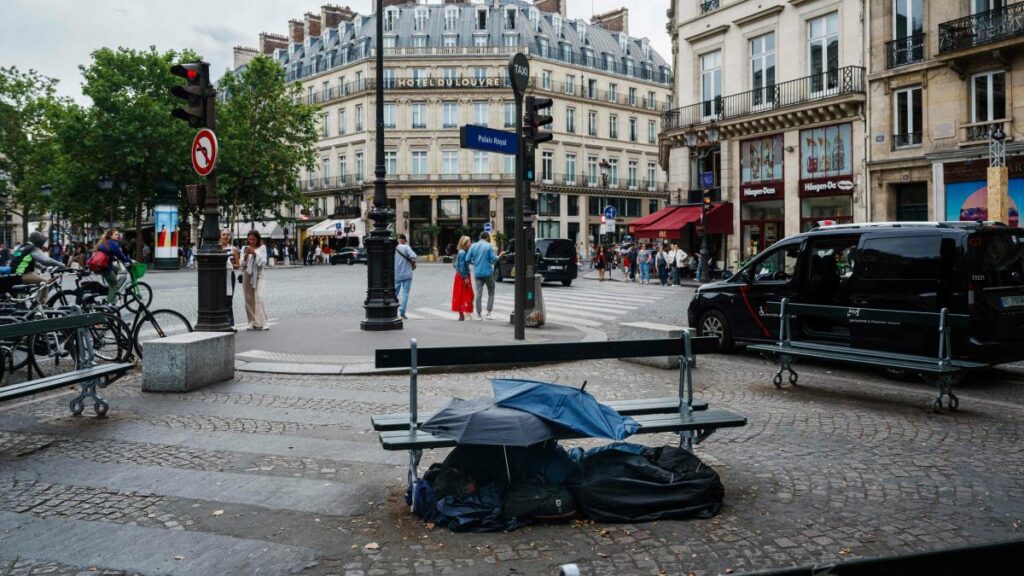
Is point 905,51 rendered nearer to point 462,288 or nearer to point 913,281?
point 462,288

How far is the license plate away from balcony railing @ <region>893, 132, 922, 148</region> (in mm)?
18917

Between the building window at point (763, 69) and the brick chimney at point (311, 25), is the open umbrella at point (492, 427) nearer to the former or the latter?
the building window at point (763, 69)

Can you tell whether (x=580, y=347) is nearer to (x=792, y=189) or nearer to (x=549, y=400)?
(x=549, y=400)

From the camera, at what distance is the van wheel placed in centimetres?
1167

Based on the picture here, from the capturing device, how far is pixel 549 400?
14.3 feet

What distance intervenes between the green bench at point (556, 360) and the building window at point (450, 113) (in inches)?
2346

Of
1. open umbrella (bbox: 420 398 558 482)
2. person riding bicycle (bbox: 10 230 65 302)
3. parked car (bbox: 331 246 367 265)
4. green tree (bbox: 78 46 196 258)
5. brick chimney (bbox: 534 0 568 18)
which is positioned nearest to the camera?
open umbrella (bbox: 420 398 558 482)

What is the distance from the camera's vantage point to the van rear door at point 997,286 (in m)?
8.67

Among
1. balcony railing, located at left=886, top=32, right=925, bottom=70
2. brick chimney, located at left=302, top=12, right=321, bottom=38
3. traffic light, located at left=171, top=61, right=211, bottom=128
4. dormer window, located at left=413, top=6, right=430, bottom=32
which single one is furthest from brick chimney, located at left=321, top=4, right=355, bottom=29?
traffic light, located at left=171, top=61, right=211, bottom=128

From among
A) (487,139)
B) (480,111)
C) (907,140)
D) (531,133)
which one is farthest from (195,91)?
(480,111)

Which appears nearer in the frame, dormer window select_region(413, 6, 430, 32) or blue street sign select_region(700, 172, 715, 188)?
blue street sign select_region(700, 172, 715, 188)

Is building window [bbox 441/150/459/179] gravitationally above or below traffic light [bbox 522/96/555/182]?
above

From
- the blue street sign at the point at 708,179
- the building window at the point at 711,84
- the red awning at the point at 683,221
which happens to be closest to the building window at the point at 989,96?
the blue street sign at the point at 708,179

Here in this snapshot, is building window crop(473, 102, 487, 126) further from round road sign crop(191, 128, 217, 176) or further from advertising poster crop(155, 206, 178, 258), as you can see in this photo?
round road sign crop(191, 128, 217, 176)
